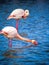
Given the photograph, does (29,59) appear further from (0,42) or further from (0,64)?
(0,42)

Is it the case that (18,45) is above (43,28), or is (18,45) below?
below

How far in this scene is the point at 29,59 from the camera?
251cm

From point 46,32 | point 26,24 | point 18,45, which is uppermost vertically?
point 26,24

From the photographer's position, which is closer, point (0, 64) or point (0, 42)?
point (0, 64)

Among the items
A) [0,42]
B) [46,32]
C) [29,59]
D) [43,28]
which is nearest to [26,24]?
[43,28]

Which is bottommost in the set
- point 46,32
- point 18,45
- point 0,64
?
point 0,64

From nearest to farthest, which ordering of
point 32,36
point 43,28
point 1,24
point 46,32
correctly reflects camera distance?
point 32,36
point 46,32
point 43,28
point 1,24

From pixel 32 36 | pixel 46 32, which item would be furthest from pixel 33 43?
pixel 46 32

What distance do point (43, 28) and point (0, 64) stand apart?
1560 mm

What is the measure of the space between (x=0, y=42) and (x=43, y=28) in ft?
3.21

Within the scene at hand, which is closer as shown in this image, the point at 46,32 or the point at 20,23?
the point at 46,32

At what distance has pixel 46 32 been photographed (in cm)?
352

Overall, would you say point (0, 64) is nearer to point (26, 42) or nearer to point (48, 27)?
point (26, 42)

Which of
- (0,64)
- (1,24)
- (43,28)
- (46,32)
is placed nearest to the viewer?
(0,64)
